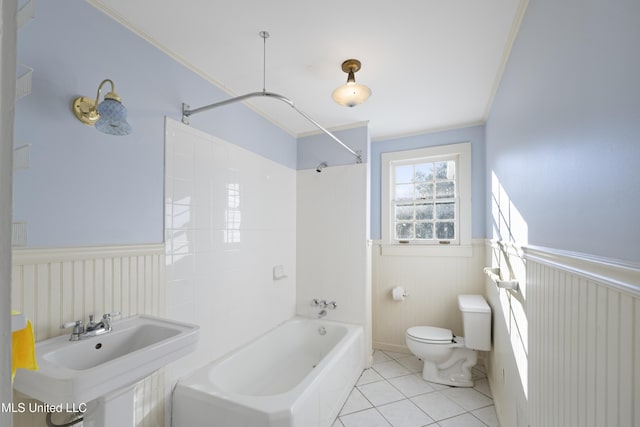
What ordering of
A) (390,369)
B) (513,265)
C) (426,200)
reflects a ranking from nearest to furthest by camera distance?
(513,265)
(390,369)
(426,200)

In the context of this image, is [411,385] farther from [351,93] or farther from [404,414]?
[351,93]

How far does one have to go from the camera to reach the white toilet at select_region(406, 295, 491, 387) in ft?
8.11

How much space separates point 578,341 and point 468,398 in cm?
201

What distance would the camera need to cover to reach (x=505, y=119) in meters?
Result: 1.97

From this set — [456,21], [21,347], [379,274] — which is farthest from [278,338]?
[456,21]

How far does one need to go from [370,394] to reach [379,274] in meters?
1.27

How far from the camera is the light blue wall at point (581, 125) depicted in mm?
681

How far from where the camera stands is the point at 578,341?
83cm

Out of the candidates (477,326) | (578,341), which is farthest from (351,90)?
(477,326)

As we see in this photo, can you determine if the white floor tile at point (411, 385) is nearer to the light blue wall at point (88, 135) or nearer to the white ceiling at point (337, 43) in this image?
the light blue wall at point (88, 135)

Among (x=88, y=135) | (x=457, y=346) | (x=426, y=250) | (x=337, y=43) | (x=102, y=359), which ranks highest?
(x=337, y=43)

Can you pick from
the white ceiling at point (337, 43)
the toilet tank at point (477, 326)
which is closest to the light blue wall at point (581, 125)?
the white ceiling at point (337, 43)

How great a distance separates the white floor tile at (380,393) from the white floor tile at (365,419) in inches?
5.5

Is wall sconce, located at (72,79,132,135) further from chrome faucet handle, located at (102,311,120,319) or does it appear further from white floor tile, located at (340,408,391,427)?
white floor tile, located at (340,408,391,427)
